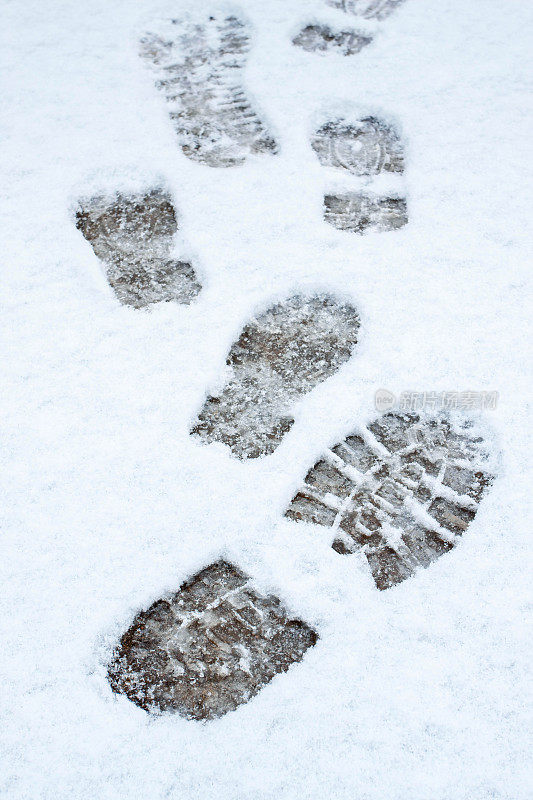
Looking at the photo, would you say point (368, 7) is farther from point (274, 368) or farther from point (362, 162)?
point (274, 368)

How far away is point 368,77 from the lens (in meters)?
2.06

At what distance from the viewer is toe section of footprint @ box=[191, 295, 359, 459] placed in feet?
4.70

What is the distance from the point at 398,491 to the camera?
137 cm

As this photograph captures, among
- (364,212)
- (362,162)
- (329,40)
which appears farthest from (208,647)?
(329,40)

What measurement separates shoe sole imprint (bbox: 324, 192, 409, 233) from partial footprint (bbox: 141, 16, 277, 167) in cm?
30

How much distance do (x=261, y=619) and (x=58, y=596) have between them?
0.40 m

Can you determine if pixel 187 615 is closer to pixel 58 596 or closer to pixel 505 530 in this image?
pixel 58 596

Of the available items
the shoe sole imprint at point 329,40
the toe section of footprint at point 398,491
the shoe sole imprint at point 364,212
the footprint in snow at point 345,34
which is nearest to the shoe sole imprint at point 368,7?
the footprint in snow at point 345,34

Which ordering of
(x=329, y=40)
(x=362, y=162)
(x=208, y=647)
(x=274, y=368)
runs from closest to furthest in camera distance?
(x=208, y=647)
(x=274, y=368)
(x=362, y=162)
(x=329, y=40)

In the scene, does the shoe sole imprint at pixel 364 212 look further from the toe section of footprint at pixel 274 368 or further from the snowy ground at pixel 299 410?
the toe section of footprint at pixel 274 368

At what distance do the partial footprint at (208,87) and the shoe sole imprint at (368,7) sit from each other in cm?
35

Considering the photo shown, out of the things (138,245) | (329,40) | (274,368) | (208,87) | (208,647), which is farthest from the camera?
(329,40)

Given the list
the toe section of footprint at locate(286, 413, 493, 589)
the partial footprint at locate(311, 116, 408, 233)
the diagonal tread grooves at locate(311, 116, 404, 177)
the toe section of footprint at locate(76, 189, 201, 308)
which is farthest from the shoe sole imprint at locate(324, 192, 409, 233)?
the toe section of footprint at locate(286, 413, 493, 589)

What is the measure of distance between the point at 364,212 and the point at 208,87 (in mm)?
A: 721
